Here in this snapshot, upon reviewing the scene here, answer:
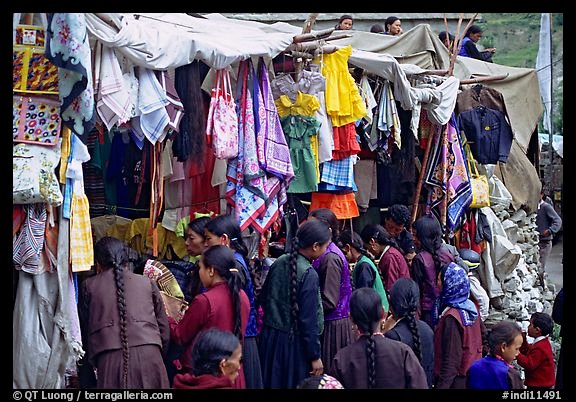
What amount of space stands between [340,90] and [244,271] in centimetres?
219

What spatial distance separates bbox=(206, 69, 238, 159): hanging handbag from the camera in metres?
5.64

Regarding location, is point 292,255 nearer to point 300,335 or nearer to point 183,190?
point 300,335

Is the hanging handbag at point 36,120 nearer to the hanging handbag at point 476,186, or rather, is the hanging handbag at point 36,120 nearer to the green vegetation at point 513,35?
the hanging handbag at point 476,186

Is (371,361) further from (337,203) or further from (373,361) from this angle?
(337,203)

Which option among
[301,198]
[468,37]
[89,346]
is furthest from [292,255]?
[468,37]

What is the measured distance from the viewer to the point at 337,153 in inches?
275

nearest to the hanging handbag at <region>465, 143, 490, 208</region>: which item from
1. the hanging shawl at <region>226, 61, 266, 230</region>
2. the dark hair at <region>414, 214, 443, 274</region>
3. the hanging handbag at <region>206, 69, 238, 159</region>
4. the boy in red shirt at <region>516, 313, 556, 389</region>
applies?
the dark hair at <region>414, 214, 443, 274</region>

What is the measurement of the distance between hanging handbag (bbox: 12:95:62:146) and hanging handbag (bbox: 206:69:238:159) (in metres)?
1.30

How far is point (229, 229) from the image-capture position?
5312 millimetres

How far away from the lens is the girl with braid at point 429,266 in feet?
Result: 20.6

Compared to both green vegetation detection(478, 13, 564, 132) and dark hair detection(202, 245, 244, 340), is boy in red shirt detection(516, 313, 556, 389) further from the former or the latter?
green vegetation detection(478, 13, 564, 132)

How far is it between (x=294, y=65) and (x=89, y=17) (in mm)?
2312

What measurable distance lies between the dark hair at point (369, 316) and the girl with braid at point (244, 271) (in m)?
0.88

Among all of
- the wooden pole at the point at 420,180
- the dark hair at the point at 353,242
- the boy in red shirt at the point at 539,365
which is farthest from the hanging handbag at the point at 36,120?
the wooden pole at the point at 420,180
